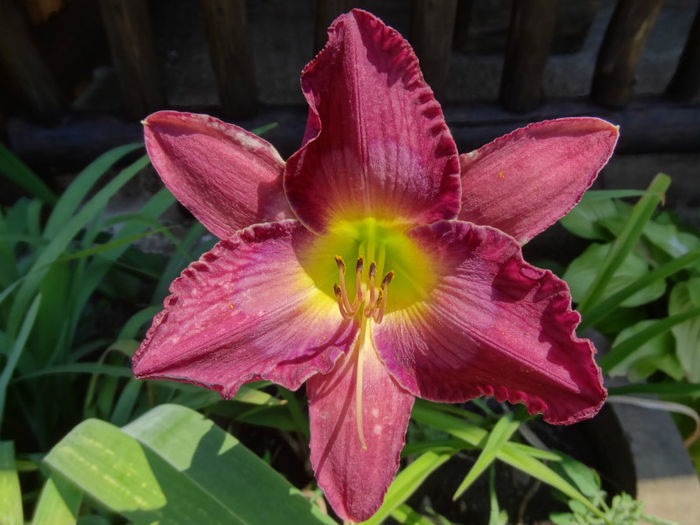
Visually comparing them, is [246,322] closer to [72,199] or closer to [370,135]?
[370,135]

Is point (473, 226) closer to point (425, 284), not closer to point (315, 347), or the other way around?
point (425, 284)

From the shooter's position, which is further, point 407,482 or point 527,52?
point 527,52

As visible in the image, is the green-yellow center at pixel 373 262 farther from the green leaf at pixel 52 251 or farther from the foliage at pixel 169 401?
the green leaf at pixel 52 251

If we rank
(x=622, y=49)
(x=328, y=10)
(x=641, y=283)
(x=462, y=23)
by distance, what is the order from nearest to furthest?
(x=641, y=283)
(x=328, y=10)
(x=622, y=49)
(x=462, y=23)

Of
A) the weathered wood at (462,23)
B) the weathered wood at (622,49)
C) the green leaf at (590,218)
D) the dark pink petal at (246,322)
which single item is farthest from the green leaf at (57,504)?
the weathered wood at (462,23)

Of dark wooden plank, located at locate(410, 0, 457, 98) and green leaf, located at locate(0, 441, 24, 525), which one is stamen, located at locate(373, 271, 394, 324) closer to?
green leaf, located at locate(0, 441, 24, 525)

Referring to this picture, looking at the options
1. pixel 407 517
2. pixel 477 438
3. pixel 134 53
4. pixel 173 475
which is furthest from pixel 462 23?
pixel 173 475

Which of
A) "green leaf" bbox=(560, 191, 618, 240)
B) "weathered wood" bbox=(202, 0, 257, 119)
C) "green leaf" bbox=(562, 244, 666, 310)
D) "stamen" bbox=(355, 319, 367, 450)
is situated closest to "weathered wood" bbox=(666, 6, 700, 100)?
"green leaf" bbox=(560, 191, 618, 240)
